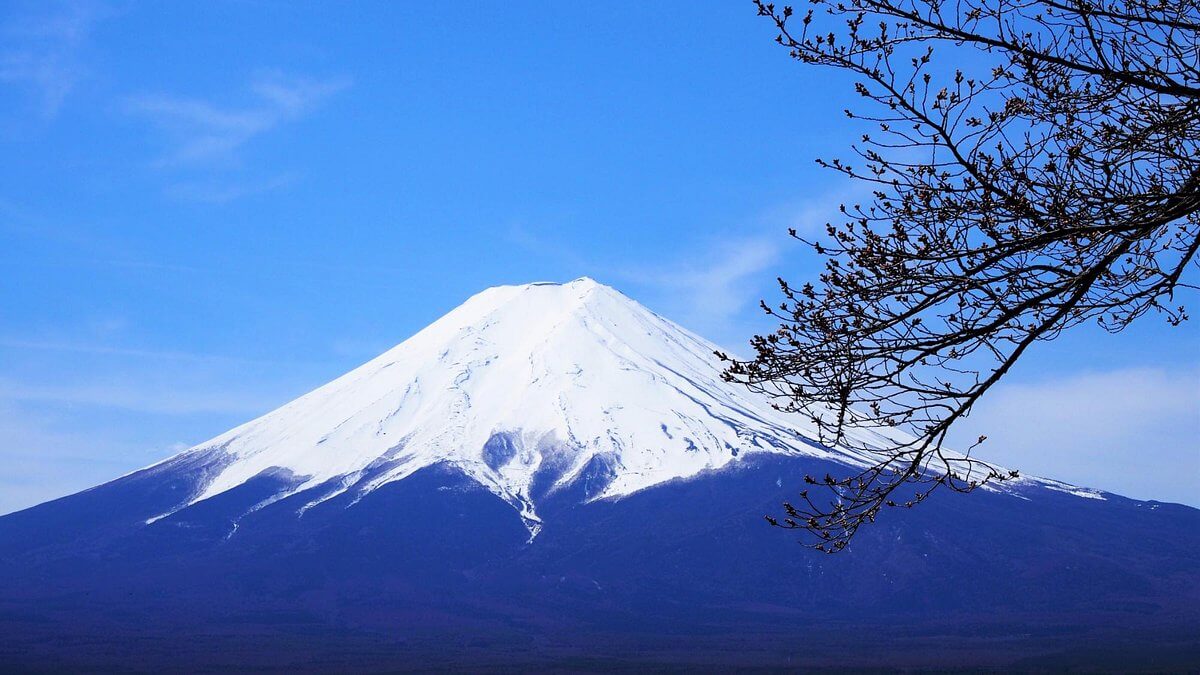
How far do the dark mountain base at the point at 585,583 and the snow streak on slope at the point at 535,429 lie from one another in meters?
5.29

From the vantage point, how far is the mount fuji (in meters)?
118

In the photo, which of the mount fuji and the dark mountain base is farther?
the mount fuji

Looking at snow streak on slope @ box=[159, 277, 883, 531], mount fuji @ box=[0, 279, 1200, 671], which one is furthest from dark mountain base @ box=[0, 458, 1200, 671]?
snow streak on slope @ box=[159, 277, 883, 531]

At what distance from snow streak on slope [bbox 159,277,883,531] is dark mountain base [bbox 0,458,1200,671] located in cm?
529

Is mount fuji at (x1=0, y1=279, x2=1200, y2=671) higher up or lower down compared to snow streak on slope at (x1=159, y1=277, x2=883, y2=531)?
lower down

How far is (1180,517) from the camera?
182500 mm

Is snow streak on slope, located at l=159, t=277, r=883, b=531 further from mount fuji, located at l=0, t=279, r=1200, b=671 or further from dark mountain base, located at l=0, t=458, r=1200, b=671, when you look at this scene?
dark mountain base, located at l=0, t=458, r=1200, b=671

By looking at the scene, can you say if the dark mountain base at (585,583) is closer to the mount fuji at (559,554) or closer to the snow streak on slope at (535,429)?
the mount fuji at (559,554)

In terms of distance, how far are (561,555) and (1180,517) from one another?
8916cm

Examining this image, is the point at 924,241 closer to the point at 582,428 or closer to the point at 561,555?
the point at 561,555

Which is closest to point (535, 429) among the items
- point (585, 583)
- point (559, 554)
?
point (559, 554)

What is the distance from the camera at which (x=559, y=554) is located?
6033 inches

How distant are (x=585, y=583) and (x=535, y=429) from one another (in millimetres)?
39318

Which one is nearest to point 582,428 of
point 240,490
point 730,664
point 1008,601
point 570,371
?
point 570,371
